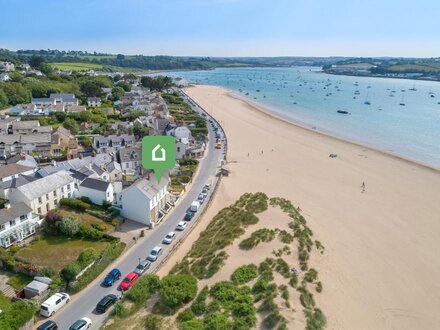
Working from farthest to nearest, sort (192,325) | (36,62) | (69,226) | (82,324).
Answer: (36,62), (69,226), (82,324), (192,325)

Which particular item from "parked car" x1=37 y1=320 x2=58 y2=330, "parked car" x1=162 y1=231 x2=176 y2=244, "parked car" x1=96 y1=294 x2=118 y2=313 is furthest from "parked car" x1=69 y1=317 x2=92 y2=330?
"parked car" x1=162 y1=231 x2=176 y2=244

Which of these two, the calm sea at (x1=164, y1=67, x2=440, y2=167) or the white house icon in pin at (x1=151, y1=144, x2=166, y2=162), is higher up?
the white house icon in pin at (x1=151, y1=144, x2=166, y2=162)

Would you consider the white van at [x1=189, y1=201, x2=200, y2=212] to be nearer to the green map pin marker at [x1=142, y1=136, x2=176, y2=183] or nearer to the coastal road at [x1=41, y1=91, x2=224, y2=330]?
the coastal road at [x1=41, y1=91, x2=224, y2=330]

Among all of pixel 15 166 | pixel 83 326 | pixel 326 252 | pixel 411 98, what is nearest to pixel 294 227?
pixel 326 252

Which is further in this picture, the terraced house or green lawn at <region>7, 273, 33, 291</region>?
the terraced house

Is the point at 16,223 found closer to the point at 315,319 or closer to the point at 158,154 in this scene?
the point at 158,154

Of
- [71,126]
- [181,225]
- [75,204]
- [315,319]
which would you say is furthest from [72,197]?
[71,126]
